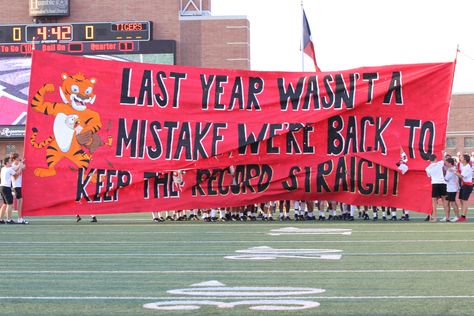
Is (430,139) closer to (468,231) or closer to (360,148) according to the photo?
(360,148)

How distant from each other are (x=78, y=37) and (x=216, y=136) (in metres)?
28.3

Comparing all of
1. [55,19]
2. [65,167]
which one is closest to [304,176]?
[65,167]

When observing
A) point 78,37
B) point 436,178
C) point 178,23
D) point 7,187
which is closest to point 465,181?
point 436,178

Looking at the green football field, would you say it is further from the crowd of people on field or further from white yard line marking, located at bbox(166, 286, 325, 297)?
the crowd of people on field

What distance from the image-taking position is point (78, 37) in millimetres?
48031

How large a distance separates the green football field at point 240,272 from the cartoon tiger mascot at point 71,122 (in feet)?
10.3

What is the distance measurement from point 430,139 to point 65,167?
22.7 feet

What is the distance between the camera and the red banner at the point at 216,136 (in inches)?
814

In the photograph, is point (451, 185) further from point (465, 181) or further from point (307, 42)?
point (307, 42)

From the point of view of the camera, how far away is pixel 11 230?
740 inches

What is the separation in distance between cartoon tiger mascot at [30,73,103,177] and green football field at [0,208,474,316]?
313 cm

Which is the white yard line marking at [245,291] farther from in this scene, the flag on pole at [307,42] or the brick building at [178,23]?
the brick building at [178,23]

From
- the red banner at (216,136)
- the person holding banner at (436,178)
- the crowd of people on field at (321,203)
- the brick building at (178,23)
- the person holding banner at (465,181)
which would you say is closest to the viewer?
the person holding banner at (436,178)

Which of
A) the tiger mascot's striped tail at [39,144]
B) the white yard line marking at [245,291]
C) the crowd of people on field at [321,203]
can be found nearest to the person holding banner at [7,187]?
the crowd of people on field at [321,203]
